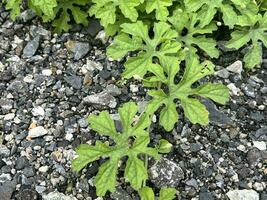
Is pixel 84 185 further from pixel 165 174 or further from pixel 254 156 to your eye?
pixel 254 156

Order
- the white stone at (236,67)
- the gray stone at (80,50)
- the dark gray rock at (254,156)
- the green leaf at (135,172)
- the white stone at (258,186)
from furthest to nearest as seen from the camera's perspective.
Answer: the gray stone at (80,50), the white stone at (236,67), the dark gray rock at (254,156), the white stone at (258,186), the green leaf at (135,172)

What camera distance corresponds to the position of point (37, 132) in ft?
12.6

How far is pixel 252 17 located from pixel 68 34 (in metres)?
1.30

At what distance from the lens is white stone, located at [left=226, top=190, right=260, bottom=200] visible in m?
3.54

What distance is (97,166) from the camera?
12.0ft

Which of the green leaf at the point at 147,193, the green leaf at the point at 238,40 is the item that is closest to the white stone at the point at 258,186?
the green leaf at the point at 147,193

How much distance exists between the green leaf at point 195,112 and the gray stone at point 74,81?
842mm

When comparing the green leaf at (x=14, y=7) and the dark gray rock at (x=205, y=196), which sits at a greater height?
the green leaf at (x=14, y=7)

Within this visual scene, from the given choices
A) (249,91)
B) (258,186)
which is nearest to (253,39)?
(249,91)

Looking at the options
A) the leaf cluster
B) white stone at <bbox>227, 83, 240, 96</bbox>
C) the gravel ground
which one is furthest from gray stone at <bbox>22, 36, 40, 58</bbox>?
white stone at <bbox>227, 83, 240, 96</bbox>

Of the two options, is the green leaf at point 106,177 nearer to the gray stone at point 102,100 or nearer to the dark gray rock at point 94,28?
the gray stone at point 102,100

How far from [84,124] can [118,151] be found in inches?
20.0

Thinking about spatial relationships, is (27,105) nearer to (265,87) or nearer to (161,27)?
(161,27)

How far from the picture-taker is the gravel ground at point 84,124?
3600 mm
